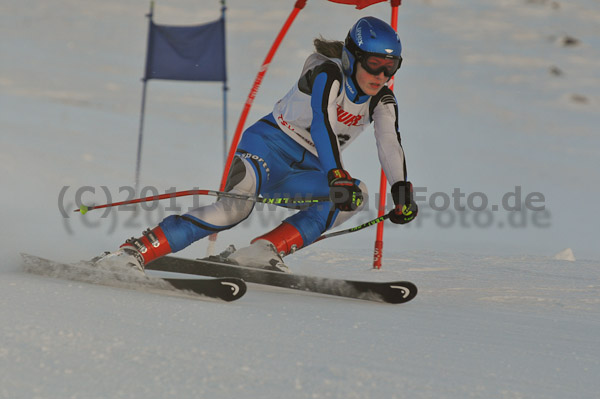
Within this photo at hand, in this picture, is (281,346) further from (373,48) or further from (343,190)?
(373,48)

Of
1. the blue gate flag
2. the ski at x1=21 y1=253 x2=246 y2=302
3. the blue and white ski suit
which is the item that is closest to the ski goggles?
the blue and white ski suit

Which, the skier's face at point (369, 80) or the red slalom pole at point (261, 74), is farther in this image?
the red slalom pole at point (261, 74)

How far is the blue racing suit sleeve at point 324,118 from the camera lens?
352 cm

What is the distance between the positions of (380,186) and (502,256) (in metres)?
2.08

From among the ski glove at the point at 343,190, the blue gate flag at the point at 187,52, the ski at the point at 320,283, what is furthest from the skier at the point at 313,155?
the blue gate flag at the point at 187,52

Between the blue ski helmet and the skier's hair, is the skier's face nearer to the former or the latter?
the blue ski helmet

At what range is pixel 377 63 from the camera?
3557 mm

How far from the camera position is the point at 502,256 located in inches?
256

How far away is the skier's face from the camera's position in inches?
142

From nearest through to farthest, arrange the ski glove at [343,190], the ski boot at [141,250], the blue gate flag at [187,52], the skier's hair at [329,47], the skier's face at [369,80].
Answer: the ski glove at [343,190]
the ski boot at [141,250]
the skier's face at [369,80]
the skier's hair at [329,47]
the blue gate flag at [187,52]

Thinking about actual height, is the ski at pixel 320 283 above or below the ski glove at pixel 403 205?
Result: below

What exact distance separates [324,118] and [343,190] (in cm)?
43

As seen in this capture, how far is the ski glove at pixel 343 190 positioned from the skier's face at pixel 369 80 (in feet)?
1.78

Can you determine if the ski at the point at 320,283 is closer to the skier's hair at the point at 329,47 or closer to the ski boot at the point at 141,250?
the ski boot at the point at 141,250
